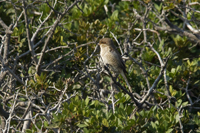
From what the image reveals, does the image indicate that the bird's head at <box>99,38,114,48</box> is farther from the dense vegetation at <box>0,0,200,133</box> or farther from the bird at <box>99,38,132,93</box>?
the dense vegetation at <box>0,0,200,133</box>

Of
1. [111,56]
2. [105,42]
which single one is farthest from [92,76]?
[105,42]

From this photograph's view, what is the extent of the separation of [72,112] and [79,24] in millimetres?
2378

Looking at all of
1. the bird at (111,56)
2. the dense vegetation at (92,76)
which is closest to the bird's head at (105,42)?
the bird at (111,56)

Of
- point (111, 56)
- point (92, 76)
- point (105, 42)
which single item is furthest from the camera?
point (92, 76)

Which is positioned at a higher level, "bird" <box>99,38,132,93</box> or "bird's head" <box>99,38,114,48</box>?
"bird's head" <box>99,38,114,48</box>

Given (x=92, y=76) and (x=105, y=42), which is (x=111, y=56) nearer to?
(x=105, y=42)

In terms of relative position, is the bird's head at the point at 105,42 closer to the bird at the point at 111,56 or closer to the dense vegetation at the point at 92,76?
the bird at the point at 111,56

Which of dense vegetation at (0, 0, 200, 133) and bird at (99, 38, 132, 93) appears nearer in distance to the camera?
dense vegetation at (0, 0, 200, 133)

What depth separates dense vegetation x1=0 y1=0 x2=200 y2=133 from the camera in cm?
384

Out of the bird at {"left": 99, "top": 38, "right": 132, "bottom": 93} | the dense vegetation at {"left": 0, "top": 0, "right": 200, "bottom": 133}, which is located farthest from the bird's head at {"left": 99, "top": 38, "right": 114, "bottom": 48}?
the dense vegetation at {"left": 0, "top": 0, "right": 200, "bottom": 133}

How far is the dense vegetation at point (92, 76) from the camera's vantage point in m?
3.84

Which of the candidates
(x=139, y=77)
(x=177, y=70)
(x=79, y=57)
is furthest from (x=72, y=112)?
(x=177, y=70)

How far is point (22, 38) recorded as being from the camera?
17.1 ft

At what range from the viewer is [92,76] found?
5.41 meters
